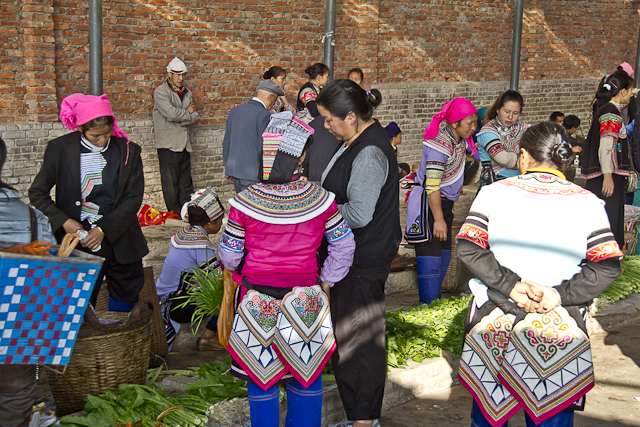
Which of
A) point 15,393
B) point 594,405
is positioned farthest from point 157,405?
point 594,405

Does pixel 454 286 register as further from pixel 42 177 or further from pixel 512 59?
pixel 512 59

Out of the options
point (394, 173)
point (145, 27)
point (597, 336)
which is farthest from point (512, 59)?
point (394, 173)

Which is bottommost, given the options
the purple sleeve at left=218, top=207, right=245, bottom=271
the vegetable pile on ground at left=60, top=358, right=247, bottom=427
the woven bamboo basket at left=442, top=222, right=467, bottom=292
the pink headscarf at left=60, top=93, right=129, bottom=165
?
the woven bamboo basket at left=442, top=222, right=467, bottom=292

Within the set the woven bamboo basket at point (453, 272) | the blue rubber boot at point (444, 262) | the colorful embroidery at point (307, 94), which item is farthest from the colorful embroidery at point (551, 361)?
the colorful embroidery at point (307, 94)

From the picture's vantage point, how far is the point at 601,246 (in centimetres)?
281

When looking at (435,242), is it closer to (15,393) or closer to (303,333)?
(303,333)

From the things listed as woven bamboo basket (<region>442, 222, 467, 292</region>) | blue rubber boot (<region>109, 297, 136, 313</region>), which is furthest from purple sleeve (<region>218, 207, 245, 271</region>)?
woven bamboo basket (<region>442, 222, 467, 292</region>)

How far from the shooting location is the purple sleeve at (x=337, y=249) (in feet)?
10.6

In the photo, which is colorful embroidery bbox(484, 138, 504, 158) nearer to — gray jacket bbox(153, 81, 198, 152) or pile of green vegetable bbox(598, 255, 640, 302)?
pile of green vegetable bbox(598, 255, 640, 302)

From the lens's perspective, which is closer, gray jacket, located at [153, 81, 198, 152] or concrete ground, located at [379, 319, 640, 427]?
concrete ground, located at [379, 319, 640, 427]

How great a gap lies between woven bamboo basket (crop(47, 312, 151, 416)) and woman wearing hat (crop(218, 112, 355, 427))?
0.76m

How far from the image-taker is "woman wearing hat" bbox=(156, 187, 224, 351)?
4996 mm

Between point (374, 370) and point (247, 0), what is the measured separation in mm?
7254

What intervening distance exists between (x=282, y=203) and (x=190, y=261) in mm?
2179
